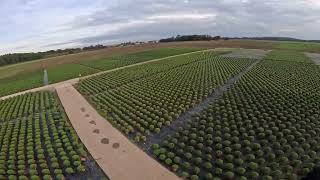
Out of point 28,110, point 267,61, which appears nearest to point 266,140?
point 28,110

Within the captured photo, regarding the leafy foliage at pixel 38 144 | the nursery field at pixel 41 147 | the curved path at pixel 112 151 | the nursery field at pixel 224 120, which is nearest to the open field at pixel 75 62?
the nursery field at pixel 224 120

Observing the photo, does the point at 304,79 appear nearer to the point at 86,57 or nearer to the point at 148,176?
the point at 148,176

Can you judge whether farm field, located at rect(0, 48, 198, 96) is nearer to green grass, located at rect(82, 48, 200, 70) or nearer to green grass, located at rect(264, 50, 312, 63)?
green grass, located at rect(82, 48, 200, 70)

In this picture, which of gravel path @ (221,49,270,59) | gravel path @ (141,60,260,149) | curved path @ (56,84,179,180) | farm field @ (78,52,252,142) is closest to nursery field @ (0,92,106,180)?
curved path @ (56,84,179,180)

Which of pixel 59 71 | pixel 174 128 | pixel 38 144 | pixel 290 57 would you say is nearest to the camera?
pixel 38 144

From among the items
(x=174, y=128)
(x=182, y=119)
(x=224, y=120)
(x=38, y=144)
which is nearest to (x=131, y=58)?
(x=182, y=119)

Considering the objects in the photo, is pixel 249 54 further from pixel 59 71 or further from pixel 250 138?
pixel 250 138

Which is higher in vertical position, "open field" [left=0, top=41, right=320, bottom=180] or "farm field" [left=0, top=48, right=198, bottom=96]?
"farm field" [left=0, top=48, right=198, bottom=96]

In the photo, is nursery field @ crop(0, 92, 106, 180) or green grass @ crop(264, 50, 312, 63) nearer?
nursery field @ crop(0, 92, 106, 180)
